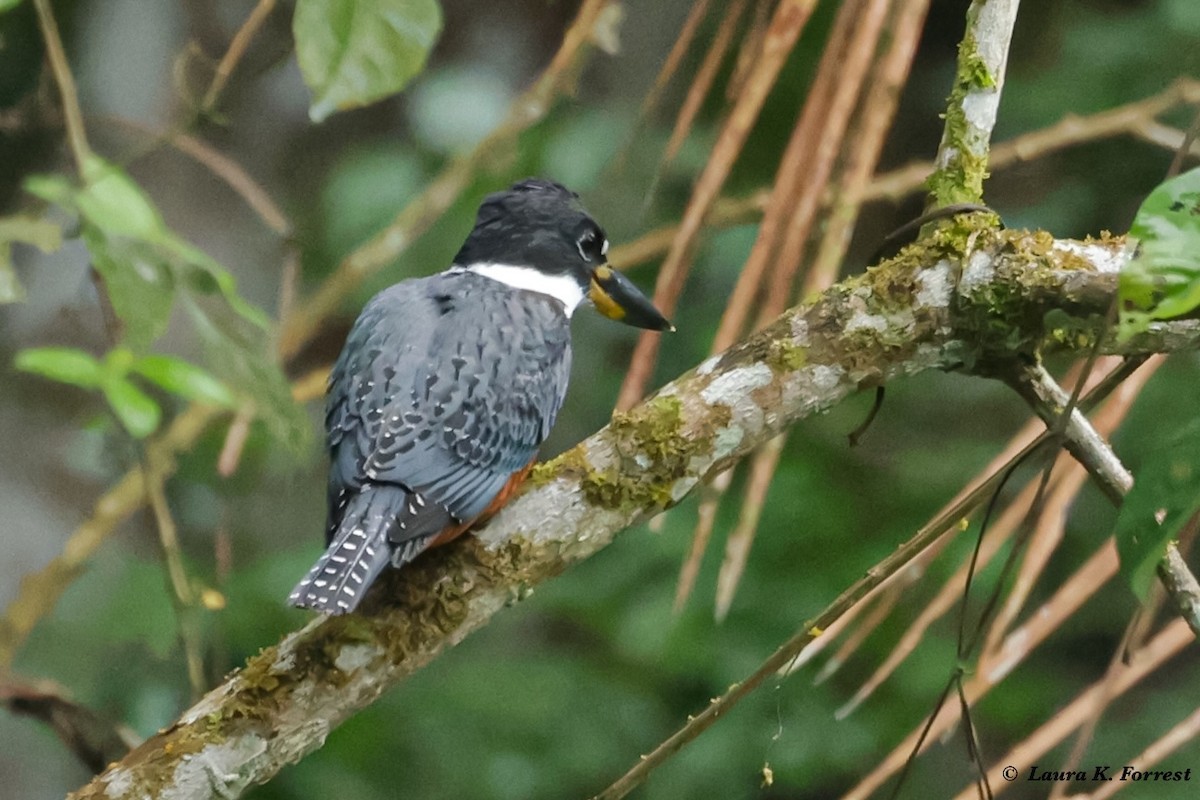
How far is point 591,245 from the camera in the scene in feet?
4.94

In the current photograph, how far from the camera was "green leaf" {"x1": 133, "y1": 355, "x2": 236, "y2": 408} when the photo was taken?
1519 millimetres

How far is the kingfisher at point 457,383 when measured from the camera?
1.13 meters

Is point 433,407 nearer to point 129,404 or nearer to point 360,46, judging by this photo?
point 360,46

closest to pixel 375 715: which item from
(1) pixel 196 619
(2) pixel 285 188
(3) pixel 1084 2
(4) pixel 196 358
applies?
(1) pixel 196 619

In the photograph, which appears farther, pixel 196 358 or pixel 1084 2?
pixel 196 358

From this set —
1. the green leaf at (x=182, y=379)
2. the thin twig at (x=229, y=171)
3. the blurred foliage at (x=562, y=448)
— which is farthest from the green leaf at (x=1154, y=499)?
the thin twig at (x=229, y=171)

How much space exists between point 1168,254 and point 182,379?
1.23 metres

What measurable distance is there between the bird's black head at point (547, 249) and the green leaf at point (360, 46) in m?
0.39

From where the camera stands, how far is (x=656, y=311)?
151 cm

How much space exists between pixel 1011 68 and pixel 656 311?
3.55ft

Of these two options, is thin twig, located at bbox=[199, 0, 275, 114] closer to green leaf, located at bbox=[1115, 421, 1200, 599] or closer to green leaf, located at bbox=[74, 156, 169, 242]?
green leaf, located at bbox=[74, 156, 169, 242]

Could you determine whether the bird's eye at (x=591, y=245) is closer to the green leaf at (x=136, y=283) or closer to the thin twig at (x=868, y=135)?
the thin twig at (x=868, y=135)

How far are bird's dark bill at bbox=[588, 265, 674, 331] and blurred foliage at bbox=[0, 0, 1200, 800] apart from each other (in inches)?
26.0

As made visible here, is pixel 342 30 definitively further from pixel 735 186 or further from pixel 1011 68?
pixel 1011 68
